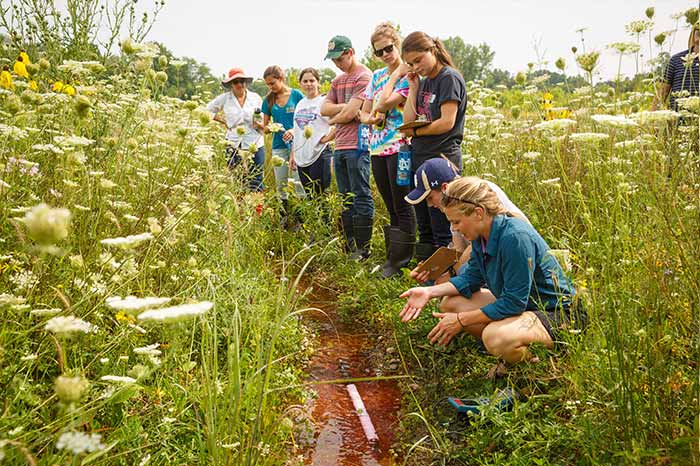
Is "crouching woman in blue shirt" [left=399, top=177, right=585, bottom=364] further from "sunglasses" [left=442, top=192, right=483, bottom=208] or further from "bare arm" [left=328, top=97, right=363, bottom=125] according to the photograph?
"bare arm" [left=328, top=97, right=363, bottom=125]

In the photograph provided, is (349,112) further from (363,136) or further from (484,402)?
(484,402)

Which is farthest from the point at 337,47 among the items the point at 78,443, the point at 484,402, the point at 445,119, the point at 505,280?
the point at 78,443

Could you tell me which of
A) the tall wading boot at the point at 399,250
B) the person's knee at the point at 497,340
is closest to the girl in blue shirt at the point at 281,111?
the tall wading boot at the point at 399,250

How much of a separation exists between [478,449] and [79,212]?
1.90m

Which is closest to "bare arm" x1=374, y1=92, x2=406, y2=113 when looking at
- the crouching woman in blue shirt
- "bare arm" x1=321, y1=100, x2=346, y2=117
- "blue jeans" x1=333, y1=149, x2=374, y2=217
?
"blue jeans" x1=333, y1=149, x2=374, y2=217

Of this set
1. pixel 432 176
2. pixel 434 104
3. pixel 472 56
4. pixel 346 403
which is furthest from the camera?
pixel 472 56

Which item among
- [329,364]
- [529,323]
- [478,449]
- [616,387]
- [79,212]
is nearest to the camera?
[616,387]

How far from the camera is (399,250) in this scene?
446cm

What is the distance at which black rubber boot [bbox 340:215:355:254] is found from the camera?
17.1 feet

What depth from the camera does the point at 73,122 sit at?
117 inches

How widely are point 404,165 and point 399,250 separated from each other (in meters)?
0.67

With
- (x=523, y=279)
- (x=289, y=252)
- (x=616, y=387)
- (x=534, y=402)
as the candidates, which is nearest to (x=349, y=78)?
(x=289, y=252)

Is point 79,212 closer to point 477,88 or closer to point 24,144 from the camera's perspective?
point 24,144

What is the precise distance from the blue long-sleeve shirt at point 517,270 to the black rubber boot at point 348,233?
2.40 meters
